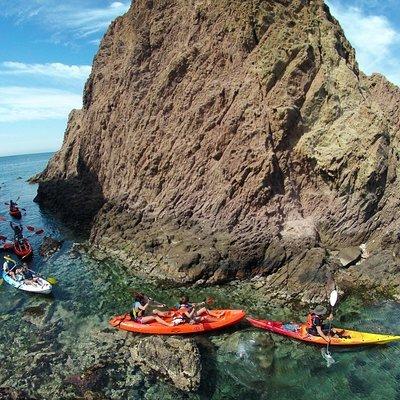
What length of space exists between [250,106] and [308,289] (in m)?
12.8

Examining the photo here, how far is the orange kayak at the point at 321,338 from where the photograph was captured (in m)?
17.6

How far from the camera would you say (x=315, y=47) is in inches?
1137

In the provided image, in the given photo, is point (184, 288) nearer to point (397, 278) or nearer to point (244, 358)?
point (244, 358)

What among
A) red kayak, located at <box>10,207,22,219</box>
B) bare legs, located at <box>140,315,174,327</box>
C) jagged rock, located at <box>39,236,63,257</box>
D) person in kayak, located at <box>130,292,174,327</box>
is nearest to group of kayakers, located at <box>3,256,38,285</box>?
jagged rock, located at <box>39,236,63,257</box>

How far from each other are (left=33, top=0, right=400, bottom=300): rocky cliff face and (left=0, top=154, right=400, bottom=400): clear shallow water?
10.9 feet

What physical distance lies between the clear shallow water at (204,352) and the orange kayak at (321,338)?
0.33 metres

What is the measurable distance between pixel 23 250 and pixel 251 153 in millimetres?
19351

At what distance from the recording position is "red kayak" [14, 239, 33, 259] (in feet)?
103

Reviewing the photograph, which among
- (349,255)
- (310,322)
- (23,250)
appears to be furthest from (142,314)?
(23,250)

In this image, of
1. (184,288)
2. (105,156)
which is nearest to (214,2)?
(105,156)

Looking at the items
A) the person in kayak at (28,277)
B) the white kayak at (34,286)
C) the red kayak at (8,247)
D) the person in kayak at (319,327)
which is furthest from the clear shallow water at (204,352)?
the red kayak at (8,247)

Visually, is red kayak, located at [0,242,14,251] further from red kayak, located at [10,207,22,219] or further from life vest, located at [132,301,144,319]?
life vest, located at [132,301,144,319]

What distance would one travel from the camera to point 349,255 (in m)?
24.5

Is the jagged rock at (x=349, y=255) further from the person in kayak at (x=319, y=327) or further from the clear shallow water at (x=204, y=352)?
the person in kayak at (x=319, y=327)
